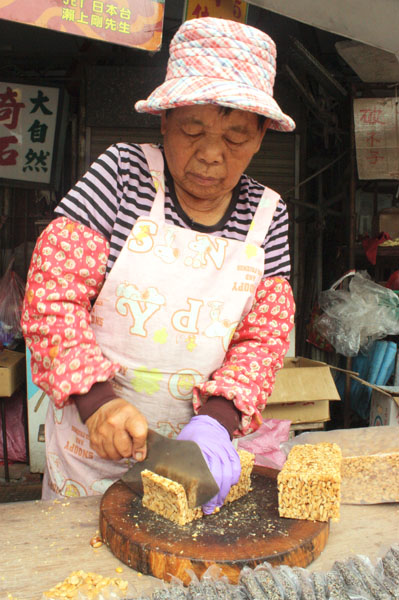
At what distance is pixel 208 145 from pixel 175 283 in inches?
17.4

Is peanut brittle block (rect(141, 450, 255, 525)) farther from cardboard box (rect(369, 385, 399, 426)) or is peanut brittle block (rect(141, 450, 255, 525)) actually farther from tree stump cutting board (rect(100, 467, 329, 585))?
cardboard box (rect(369, 385, 399, 426))

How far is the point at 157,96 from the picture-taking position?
1607 millimetres

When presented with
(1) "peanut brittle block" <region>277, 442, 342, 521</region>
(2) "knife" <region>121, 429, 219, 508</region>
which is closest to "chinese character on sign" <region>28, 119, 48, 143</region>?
(2) "knife" <region>121, 429, 219, 508</region>

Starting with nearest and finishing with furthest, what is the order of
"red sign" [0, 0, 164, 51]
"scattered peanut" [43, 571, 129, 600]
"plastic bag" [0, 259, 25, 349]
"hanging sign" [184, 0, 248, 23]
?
"scattered peanut" [43, 571, 129, 600] < "red sign" [0, 0, 164, 51] < "hanging sign" [184, 0, 248, 23] < "plastic bag" [0, 259, 25, 349]

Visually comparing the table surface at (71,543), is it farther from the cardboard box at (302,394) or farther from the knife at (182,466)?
the cardboard box at (302,394)

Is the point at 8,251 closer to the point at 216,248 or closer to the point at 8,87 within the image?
the point at 8,87

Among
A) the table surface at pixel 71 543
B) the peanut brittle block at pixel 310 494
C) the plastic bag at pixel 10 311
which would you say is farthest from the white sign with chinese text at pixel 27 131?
the peanut brittle block at pixel 310 494

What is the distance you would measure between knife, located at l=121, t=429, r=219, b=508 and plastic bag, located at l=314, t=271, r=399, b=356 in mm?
3335

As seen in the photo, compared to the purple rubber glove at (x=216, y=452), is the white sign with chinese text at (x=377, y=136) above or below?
above

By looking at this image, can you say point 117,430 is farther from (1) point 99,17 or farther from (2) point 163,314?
(1) point 99,17

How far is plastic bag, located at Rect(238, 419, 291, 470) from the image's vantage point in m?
3.34

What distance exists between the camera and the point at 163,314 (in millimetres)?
1747

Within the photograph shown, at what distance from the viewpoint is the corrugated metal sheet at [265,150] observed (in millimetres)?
5504

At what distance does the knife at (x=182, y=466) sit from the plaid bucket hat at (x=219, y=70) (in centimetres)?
95
